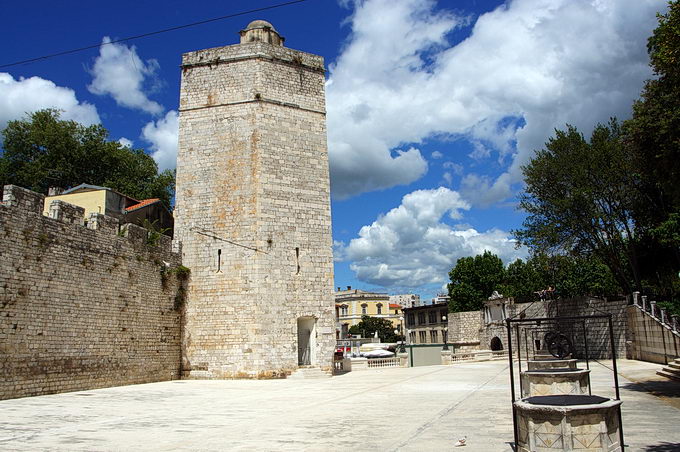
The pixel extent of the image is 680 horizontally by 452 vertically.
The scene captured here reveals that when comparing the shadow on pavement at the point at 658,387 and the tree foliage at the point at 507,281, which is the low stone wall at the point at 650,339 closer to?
the shadow on pavement at the point at 658,387

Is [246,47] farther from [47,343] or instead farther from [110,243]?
[47,343]

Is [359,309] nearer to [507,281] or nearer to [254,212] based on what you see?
[507,281]

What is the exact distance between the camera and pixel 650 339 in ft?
67.7

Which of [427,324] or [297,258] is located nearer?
[297,258]

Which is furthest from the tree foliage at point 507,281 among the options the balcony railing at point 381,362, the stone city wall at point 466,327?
the balcony railing at point 381,362

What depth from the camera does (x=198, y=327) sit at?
17.8 meters

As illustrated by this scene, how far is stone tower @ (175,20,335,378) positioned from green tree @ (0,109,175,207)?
49.2 ft

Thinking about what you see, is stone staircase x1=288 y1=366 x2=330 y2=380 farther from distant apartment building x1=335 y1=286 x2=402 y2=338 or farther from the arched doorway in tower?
distant apartment building x1=335 y1=286 x2=402 y2=338

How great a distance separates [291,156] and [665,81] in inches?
459

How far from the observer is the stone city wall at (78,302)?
39.2 ft

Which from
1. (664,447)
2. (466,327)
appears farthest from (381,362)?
(664,447)

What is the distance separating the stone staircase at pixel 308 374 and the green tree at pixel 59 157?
19.8 m

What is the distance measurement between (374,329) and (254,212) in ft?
195

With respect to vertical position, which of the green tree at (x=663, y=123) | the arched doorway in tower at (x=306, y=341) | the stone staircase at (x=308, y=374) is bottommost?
the stone staircase at (x=308, y=374)
